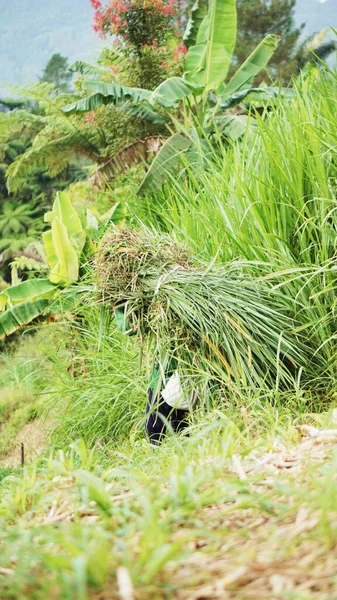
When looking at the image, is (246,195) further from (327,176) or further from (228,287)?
(228,287)

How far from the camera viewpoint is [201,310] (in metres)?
3.39

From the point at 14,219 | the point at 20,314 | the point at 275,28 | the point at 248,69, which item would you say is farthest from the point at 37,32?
the point at 20,314

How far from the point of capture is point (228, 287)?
11.5ft

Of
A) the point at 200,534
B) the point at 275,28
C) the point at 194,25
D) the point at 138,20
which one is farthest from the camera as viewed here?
the point at 275,28

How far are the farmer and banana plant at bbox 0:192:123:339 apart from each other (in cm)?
300

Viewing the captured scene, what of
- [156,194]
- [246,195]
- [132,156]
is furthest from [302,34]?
[246,195]

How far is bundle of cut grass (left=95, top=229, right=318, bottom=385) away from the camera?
3.33 metres

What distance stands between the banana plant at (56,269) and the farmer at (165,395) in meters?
3.00

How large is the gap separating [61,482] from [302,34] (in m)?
24.4

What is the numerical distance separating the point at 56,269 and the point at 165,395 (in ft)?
11.7

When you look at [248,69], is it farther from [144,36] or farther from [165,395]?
[165,395]

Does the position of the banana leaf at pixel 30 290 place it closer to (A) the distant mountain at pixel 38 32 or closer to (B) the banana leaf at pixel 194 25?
(B) the banana leaf at pixel 194 25

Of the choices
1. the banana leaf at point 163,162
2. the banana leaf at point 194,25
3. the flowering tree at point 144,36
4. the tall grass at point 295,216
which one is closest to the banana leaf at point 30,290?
the banana leaf at point 163,162

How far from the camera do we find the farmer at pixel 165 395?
3.35 metres
